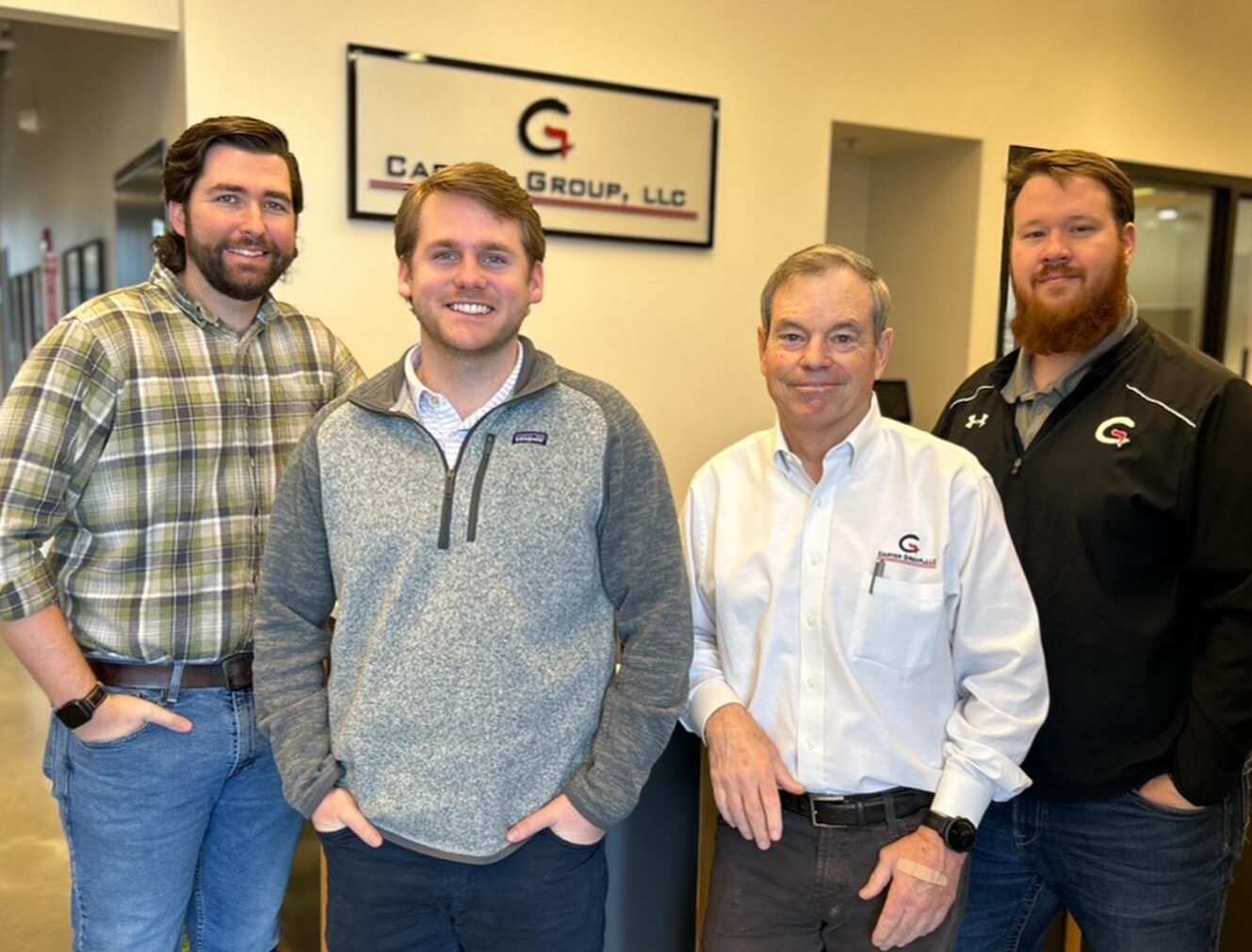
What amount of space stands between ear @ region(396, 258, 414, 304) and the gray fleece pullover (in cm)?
11

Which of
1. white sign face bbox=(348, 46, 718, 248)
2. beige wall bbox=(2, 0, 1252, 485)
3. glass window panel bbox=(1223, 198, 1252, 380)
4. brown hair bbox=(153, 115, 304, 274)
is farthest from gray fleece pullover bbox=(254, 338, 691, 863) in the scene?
glass window panel bbox=(1223, 198, 1252, 380)

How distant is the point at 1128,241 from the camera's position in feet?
5.24

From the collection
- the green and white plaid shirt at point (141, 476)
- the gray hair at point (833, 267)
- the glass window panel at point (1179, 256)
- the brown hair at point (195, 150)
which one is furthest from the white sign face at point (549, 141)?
the gray hair at point (833, 267)

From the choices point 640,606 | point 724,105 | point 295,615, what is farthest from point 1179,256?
point 295,615

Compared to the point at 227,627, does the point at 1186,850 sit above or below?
below

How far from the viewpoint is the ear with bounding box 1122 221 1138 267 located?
158 centimetres

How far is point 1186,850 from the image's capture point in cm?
144

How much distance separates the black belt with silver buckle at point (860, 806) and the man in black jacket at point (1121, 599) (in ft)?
0.77

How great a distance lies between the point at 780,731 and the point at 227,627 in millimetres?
852

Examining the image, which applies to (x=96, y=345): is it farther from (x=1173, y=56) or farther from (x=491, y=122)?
(x=1173, y=56)

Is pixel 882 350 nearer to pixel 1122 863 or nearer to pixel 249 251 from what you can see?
pixel 1122 863

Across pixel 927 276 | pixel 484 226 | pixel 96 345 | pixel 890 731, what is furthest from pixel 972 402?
pixel 927 276

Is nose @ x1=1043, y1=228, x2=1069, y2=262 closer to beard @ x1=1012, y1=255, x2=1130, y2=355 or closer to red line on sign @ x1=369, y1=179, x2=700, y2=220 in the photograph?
beard @ x1=1012, y1=255, x2=1130, y2=355

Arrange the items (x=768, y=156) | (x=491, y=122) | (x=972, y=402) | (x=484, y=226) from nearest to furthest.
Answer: (x=484, y=226)
(x=972, y=402)
(x=491, y=122)
(x=768, y=156)
